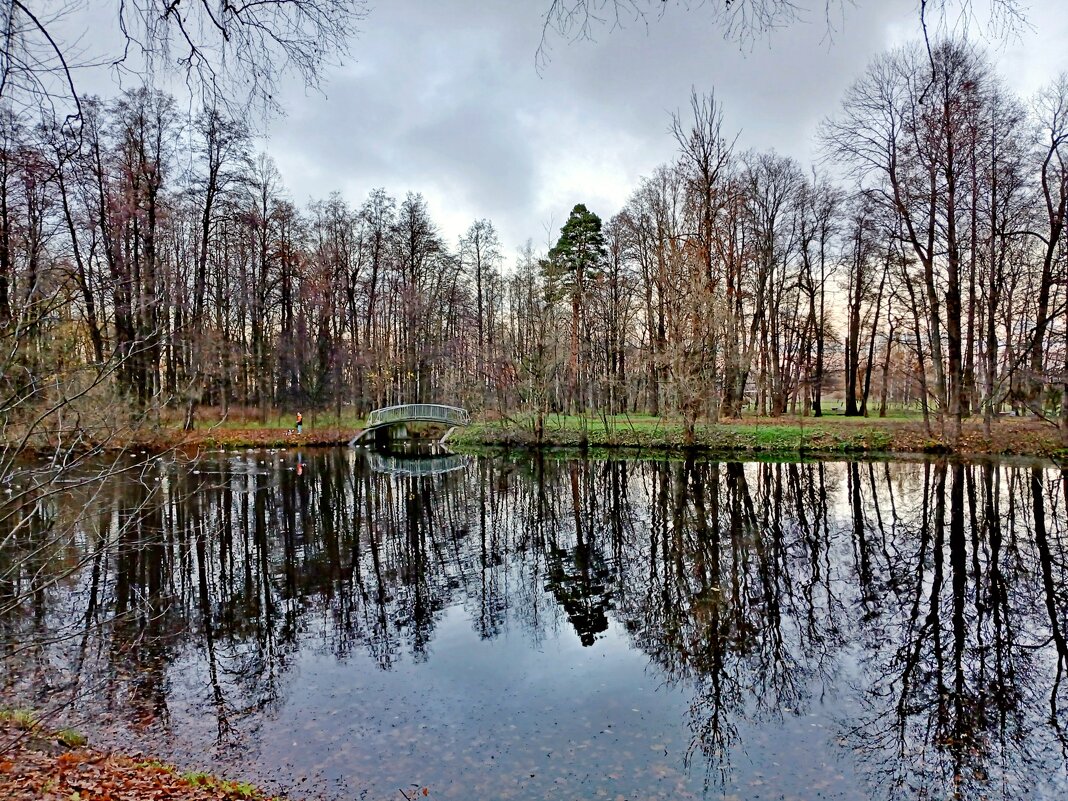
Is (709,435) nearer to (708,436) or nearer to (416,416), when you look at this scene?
(708,436)

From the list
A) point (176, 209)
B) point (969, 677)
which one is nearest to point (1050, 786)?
point (969, 677)

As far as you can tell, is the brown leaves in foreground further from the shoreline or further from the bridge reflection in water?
the bridge reflection in water

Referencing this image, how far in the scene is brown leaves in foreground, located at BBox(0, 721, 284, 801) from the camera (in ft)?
13.6

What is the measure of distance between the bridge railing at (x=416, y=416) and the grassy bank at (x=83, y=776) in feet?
91.8

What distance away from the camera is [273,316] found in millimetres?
36219

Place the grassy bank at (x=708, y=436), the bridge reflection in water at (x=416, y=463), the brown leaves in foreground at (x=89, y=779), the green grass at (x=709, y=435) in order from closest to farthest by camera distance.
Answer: the brown leaves in foreground at (x=89, y=779)
the grassy bank at (x=708, y=436)
the bridge reflection in water at (x=416, y=463)
the green grass at (x=709, y=435)

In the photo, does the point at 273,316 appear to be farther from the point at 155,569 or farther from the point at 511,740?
the point at 511,740

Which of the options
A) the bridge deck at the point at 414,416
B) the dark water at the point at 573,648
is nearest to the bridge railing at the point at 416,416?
the bridge deck at the point at 414,416

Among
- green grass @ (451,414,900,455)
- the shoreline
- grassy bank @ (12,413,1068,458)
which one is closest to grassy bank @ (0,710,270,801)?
grassy bank @ (12,413,1068,458)

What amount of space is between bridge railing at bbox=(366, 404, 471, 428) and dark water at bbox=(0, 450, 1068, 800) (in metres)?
18.8

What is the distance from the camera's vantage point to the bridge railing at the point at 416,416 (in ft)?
109

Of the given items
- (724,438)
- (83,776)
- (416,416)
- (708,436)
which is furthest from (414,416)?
(83,776)

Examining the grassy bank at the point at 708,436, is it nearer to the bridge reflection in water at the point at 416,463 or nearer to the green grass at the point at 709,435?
the green grass at the point at 709,435

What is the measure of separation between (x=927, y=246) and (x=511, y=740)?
24.5 meters
